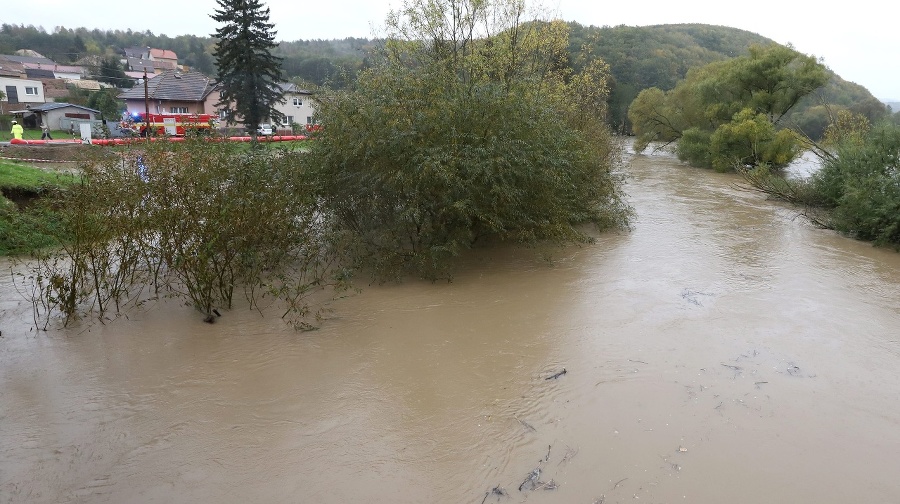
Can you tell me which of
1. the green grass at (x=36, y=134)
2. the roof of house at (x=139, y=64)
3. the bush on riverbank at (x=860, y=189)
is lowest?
the green grass at (x=36, y=134)

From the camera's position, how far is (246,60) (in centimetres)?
2612

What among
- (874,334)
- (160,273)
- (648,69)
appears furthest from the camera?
(648,69)

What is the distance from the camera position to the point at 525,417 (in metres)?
6.01

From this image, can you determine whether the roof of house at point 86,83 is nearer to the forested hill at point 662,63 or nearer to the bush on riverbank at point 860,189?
the forested hill at point 662,63

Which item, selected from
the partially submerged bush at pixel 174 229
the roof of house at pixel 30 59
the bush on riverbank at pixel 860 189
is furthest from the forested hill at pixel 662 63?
the roof of house at pixel 30 59

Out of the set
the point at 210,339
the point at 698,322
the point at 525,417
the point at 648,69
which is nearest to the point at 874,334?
the point at 698,322

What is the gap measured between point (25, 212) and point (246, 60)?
17.5 meters

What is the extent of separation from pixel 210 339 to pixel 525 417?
14.6ft

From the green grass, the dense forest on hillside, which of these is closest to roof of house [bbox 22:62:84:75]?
the dense forest on hillside

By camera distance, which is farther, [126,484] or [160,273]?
[160,273]

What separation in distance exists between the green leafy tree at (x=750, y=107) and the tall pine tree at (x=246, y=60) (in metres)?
20.5

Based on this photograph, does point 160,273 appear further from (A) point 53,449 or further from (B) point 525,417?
(B) point 525,417

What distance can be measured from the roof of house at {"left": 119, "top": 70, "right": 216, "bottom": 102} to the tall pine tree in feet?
55.5

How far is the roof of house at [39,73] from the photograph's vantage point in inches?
2297
